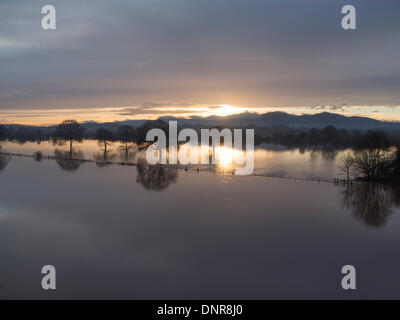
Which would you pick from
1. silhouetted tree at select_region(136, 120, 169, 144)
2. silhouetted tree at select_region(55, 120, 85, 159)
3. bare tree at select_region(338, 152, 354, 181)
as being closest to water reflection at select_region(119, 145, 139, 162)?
silhouetted tree at select_region(136, 120, 169, 144)

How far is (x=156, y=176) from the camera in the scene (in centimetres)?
2961

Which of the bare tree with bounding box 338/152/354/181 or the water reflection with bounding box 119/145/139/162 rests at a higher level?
the water reflection with bounding box 119/145/139/162

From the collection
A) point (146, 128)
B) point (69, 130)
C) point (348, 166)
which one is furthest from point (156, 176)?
point (69, 130)

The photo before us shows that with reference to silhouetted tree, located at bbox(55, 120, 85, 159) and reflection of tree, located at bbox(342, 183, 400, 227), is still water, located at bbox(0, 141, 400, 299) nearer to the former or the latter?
reflection of tree, located at bbox(342, 183, 400, 227)

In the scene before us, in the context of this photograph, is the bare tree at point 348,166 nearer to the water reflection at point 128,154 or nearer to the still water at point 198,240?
the still water at point 198,240

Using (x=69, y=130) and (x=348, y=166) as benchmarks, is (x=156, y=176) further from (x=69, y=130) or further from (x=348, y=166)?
(x=69, y=130)

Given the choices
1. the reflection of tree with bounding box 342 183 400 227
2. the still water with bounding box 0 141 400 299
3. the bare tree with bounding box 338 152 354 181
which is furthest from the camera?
the bare tree with bounding box 338 152 354 181

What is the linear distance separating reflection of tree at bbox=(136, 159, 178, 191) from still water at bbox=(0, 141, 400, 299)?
1.50 feet

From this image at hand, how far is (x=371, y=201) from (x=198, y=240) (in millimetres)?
13370

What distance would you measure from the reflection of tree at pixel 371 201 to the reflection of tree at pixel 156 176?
43.2 ft

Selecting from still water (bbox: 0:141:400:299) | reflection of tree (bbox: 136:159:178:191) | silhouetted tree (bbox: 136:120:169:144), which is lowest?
still water (bbox: 0:141:400:299)

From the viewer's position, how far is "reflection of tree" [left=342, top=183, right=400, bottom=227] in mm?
17031

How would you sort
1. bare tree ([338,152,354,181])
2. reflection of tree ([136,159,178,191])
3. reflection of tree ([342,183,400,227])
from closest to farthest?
reflection of tree ([342,183,400,227])
reflection of tree ([136,159,178,191])
bare tree ([338,152,354,181])

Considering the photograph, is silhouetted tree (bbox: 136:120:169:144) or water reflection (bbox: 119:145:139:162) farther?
silhouetted tree (bbox: 136:120:169:144)
